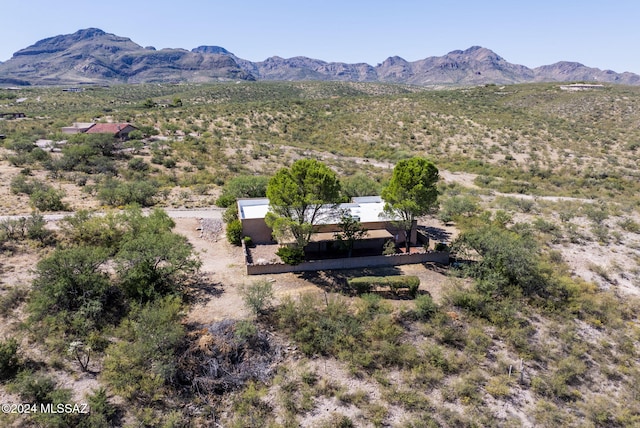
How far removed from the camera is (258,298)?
1970 cm

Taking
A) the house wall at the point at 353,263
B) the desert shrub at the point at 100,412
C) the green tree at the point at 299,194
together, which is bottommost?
the desert shrub at the point at 100,412

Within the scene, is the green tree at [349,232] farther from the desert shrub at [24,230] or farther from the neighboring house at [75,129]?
the neighboring house at [75,129]

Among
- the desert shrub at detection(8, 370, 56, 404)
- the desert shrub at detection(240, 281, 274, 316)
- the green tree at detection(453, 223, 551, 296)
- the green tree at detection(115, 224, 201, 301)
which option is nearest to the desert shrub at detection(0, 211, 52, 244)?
the green tree at detection(115, 224, 201, 301)

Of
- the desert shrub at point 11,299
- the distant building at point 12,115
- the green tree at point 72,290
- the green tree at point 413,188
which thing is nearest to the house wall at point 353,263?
the green tree at point 413,188

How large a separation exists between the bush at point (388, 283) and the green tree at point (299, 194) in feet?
15.6

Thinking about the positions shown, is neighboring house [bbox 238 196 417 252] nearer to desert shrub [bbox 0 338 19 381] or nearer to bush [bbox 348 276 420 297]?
bush [bbox 348 276 420 297]

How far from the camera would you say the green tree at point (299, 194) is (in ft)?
76.9

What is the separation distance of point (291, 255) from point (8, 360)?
1508 centimetres

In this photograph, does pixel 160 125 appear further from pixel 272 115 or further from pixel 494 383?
pixel 494 383

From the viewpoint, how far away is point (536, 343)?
19531 millimetres

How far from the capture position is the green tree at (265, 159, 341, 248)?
23453 mm

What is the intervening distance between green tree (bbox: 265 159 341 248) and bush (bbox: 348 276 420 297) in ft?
15.6

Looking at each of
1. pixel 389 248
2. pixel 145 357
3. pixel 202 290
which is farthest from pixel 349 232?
pixel 145 357

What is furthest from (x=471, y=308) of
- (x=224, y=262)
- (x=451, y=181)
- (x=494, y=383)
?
(x=451, y=181)
